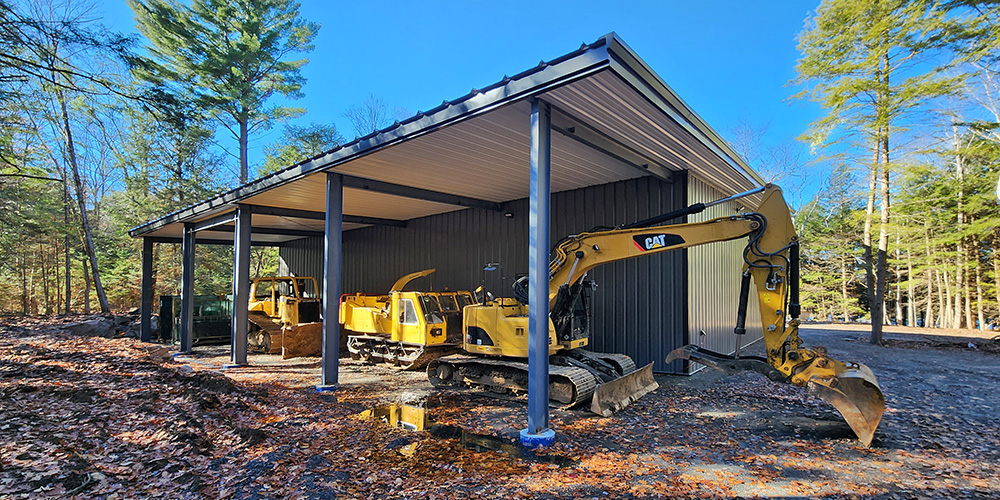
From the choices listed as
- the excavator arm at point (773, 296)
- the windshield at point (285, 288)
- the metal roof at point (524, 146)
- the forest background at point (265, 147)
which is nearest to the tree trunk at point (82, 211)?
the forest background at point (265, 147)

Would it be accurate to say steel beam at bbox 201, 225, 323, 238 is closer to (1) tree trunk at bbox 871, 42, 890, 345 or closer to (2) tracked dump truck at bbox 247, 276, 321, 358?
(2) tracked dump truck at bbox 247, 276, 321, 358

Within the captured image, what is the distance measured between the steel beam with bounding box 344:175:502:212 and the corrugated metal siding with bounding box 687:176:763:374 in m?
4.17

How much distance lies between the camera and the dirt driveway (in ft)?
11.3

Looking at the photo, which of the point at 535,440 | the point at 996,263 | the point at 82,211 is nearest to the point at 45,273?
the point at 82,211

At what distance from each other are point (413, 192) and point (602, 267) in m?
3.78

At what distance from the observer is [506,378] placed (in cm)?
651

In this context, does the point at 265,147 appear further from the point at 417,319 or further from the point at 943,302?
the point at 943,302

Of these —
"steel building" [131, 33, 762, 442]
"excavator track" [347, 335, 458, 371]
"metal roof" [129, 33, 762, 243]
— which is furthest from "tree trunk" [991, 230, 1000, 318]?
"excavator track" [347, 335, 458, 371]

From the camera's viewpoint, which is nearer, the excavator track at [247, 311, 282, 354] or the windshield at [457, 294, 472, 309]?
the windshield at [457, 294, 472, 309]

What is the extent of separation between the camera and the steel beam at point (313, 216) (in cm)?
1019

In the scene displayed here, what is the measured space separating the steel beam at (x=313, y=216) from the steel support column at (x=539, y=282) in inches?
300

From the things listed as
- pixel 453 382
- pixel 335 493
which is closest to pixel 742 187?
pixel 453 382

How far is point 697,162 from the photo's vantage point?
745 cm

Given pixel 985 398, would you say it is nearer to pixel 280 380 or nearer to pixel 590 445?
pixel 590 445
